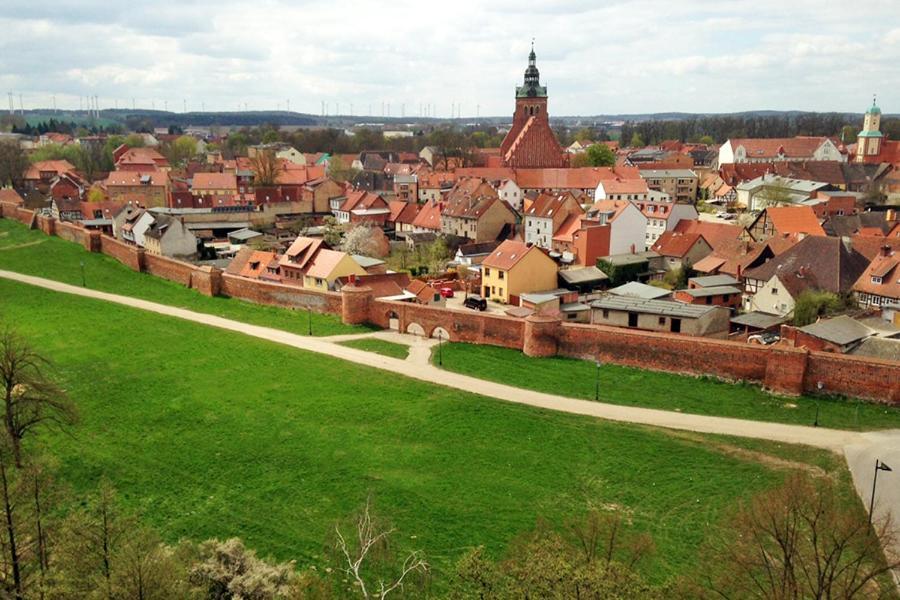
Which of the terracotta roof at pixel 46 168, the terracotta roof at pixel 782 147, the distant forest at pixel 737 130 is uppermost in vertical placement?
the distant forest at pixel 737 130

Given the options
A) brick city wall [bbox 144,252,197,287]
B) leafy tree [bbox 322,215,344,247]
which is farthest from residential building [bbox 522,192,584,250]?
brick city wall [bbox 144,252,197,287]

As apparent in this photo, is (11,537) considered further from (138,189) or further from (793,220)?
(138,189)

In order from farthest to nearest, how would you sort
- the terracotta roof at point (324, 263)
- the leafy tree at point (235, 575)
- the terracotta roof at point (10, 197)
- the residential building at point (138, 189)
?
the residential building at point (138, 189) < the terracotta roof at point (10, 197) < the terracotta roof at point (324, 263) < the leafy tree at point (235, 575)

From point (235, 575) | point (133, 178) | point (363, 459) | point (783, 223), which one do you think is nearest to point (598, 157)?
point (783, 223)

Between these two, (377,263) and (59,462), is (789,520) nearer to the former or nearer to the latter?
(59,462)

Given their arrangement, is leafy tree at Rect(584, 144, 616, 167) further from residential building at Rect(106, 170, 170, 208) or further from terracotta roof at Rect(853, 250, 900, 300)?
terracotta roof at Rect(853, 250, 900, 300)

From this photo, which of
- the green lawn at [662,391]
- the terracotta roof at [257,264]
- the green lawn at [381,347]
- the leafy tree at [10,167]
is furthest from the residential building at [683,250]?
the leafy tree at [10,167]

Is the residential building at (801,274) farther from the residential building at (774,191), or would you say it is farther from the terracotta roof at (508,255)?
the residential building at (774,191)
